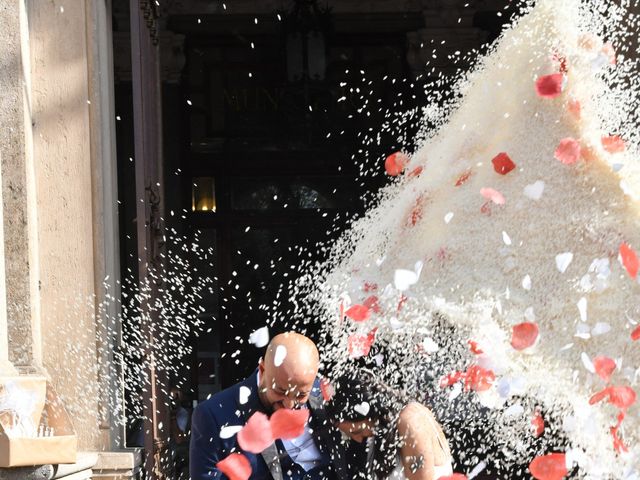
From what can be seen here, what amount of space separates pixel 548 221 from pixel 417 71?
361cm

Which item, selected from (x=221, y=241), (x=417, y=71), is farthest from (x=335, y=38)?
(x=221, y=241)

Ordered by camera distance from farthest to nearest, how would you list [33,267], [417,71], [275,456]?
1. [417,71]
2. [33,267]
3. [275,456]

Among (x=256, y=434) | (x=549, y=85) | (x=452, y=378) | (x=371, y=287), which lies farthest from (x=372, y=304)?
(x=549, y=85)

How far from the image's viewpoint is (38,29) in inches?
178

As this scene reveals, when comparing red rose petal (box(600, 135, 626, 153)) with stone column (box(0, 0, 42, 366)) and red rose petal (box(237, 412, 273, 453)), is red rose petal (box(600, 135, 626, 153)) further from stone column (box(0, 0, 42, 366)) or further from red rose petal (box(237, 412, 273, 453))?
stone column (box(0, 0, 42, 366))

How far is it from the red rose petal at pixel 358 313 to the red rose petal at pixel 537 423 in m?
0.68

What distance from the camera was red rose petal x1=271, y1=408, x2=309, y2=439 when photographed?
305cm

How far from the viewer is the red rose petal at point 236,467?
299cm

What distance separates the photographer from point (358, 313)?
3.61 m

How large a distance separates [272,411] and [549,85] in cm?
142

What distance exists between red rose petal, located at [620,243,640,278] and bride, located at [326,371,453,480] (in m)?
0.77

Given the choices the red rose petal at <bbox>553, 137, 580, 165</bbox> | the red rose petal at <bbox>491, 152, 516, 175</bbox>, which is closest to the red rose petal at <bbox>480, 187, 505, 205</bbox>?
the red rose petal at <bbox>491, 152, 516, 175</bbox>

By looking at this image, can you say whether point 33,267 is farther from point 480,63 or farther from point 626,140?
point 626,140

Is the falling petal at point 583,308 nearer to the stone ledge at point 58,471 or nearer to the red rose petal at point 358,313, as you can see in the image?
the red rose petal at point 358,313
